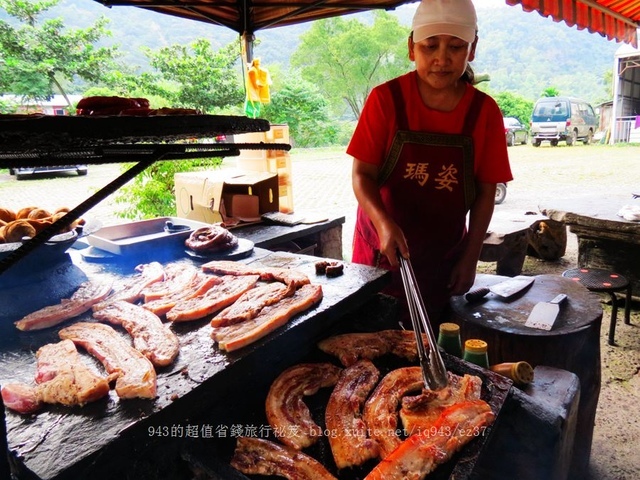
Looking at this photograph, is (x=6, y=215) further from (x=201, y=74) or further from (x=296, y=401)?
(x=201, y=74)

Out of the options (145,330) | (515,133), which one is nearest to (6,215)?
(145,330)

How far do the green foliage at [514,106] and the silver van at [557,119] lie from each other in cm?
763

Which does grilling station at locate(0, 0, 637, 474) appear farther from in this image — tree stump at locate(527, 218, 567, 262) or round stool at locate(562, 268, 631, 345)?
tree stump at locate(527, 218, 567, 262)

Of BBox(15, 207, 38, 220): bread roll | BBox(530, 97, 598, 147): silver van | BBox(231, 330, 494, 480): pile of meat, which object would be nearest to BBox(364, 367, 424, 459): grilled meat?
BBox(231, 330, 494, 480): pile of meat

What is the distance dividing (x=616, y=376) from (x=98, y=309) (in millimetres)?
4640

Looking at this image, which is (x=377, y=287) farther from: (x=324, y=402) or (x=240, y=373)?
(x=240, y=373)

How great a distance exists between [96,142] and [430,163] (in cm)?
233

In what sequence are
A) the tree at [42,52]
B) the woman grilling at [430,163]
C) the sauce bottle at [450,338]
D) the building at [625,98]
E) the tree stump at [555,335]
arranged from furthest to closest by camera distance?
the building at [625,98] < the tree at [42,52] < the woman grilling at [430,163] < the tree stump at [555,335] < the sauce bottle at [450,338]

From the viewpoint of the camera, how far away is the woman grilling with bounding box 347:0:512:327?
2.84 meters

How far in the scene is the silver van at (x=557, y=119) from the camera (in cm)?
2453

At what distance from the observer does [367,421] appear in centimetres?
163

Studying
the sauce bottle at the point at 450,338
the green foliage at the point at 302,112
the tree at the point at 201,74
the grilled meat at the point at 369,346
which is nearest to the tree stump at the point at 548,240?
the sauce bottle at the point at 450,338

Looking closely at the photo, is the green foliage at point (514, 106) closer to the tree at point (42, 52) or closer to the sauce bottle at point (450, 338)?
the tree at point (42, 52)

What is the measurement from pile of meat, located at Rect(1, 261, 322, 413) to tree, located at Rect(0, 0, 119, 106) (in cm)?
2025
